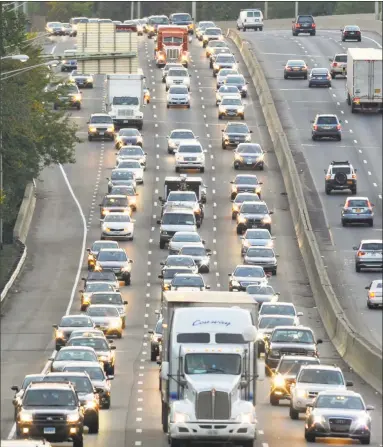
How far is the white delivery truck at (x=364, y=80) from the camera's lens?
347 feet

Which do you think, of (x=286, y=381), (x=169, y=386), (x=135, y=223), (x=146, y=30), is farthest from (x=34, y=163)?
(x=146, y=30)

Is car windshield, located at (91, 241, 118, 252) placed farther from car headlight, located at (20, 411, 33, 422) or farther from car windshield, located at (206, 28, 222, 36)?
car windshield, located at (206, 28, 222, 36)

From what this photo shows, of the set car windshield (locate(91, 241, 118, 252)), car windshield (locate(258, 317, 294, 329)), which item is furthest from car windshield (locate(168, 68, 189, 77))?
car windshield (locate(258, 317, 294, 329))

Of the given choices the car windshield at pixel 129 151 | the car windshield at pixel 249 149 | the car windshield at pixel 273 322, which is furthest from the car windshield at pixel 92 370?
the car windshield at pixel 249 149

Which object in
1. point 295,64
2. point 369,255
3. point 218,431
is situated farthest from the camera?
point 295,64

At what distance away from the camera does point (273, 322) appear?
6525cm

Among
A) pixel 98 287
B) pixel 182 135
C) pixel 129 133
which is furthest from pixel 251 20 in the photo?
pixel 98 287

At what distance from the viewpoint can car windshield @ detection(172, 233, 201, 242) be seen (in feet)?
284

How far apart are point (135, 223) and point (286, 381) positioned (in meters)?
43.0

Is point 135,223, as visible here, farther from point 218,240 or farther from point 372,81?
point 372,81

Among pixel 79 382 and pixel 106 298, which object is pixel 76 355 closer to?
Answer: pixel 79 382

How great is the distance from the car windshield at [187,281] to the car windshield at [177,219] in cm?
1472

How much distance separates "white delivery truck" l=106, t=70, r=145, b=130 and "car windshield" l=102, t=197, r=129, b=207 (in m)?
25.1

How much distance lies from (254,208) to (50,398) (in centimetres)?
4945
